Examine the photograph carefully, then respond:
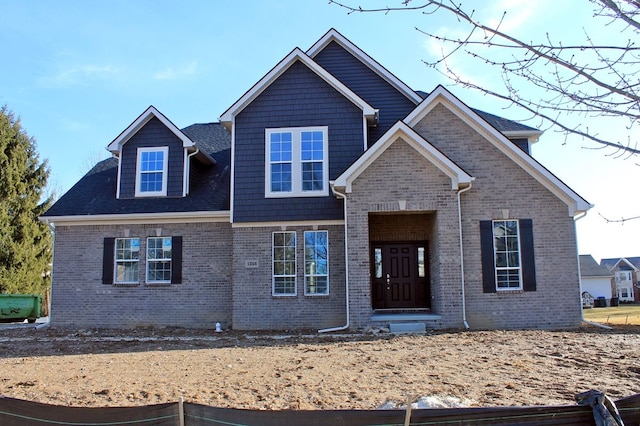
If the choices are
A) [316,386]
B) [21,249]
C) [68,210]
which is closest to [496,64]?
[316,386]

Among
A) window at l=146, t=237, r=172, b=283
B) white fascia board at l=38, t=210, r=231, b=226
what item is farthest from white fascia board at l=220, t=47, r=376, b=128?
window at l=146, t=237, r=172, b=283

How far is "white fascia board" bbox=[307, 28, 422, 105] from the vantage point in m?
17.3

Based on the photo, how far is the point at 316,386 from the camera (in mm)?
7391

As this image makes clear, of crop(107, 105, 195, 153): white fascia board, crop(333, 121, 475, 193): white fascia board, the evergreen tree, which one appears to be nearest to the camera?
crop(333, 121, 475, 193): white fascia board

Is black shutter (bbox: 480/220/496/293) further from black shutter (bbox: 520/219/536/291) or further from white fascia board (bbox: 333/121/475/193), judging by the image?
white fascia board (bbox: 333/121/475/193)

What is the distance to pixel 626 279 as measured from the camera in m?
65.4

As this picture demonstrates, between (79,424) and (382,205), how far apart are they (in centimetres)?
1035

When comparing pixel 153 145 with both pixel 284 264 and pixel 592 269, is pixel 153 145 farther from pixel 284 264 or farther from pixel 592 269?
pixel 592 269

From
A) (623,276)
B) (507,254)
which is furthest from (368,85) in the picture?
(623,276)

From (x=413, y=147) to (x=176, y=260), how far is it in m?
7.79

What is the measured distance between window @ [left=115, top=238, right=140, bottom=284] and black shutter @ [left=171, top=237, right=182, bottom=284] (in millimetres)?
1172

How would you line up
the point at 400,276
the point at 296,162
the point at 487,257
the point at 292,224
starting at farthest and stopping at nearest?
the point at 400,276, the point at 296,162, the point at 292,224, the point at 487,257

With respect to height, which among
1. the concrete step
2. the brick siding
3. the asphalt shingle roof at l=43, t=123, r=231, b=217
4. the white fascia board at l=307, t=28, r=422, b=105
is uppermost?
the white fascia board at l=307, t=28, r=422, b=105

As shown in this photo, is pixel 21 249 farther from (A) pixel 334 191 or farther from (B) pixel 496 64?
(B) pixel 496 64
